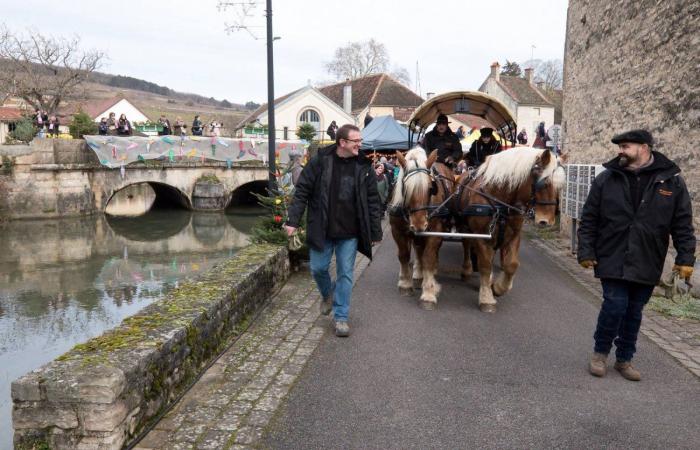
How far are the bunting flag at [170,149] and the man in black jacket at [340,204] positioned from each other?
20.2 metres

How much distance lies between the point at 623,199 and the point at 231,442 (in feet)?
10.7

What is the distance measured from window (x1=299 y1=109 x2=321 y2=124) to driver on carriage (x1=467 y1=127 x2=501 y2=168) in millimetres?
40715

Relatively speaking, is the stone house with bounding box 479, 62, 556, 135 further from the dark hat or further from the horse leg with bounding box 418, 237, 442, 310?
the dark hat

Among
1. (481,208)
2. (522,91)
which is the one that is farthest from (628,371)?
(522,91)

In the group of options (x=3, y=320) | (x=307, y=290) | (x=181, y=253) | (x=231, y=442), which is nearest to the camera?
(x=231, y=442)

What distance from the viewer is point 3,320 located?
10086mm

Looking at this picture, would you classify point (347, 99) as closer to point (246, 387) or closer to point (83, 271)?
point (83, 271)

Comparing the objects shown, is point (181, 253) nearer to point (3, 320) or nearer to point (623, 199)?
point (3, 320)

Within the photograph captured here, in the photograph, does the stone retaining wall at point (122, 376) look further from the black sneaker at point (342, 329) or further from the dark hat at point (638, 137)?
the dark hat at point (638, 137)

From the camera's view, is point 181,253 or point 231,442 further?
point 181,253

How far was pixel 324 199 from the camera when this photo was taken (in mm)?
5184

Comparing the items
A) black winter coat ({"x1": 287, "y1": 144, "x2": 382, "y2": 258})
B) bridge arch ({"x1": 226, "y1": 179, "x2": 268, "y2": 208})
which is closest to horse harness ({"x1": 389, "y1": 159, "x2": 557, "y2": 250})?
black winter coat ({"x1": 287, "y1": 144, "x2": 382, "y2": 258})

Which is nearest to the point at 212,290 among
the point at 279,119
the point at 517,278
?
the point at 517,278

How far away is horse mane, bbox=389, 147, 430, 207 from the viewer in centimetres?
602
